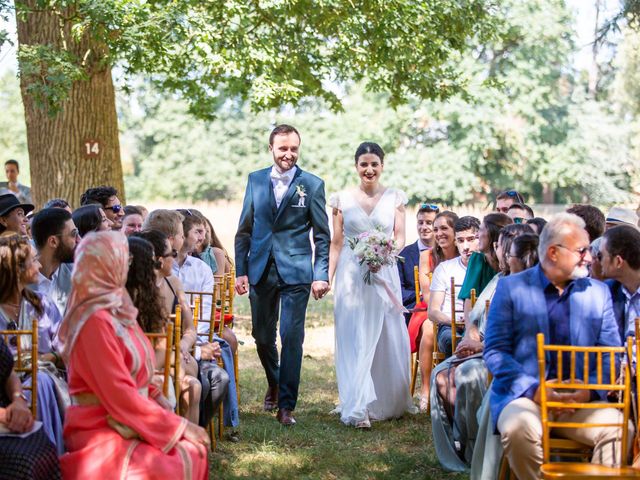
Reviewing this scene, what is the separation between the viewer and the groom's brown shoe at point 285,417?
25.9ft

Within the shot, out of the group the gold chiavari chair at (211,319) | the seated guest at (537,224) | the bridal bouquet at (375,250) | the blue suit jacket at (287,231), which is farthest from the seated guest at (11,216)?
the seated guest at (537,224)

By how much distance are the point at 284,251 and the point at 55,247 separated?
7.56 ft

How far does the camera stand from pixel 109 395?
4.39 metres

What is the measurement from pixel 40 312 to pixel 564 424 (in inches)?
114

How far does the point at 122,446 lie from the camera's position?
443 cm

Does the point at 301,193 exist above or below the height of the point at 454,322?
above

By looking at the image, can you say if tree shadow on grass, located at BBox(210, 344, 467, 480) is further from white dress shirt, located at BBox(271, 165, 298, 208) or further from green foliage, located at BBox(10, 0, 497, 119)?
green foliage, located at BBox(10, 0, 497, 119)

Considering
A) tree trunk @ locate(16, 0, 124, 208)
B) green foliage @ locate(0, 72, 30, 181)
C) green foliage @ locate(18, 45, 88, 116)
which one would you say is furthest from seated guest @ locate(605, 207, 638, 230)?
green foliage @ locate(0, 72, 30, 181)

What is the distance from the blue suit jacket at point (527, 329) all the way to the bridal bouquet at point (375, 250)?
9.82 ft

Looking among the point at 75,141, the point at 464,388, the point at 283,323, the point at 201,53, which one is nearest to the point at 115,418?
the point at 464,388

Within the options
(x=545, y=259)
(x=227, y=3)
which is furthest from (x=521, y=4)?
(x=545, y=259)

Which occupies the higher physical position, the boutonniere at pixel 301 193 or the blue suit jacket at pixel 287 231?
the boutonniere at pixel 301 193

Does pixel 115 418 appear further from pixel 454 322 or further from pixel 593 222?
pixel 593 222

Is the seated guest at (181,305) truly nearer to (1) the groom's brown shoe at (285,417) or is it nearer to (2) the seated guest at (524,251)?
(1) the groom's brown shoe at (285,417)
